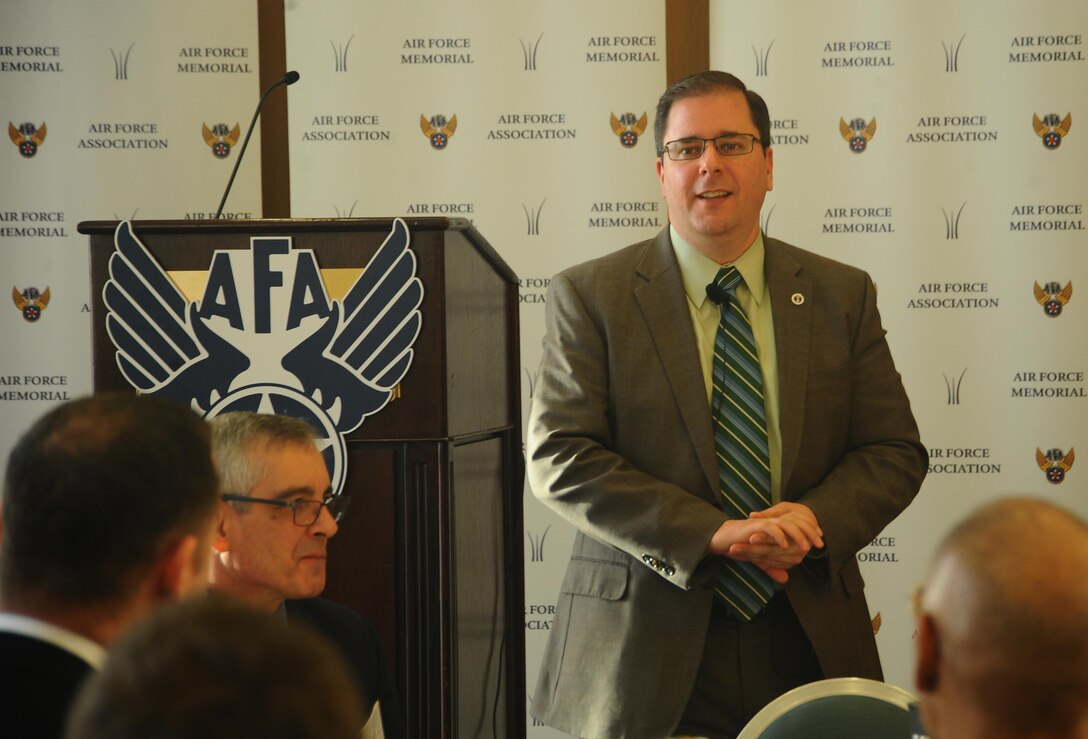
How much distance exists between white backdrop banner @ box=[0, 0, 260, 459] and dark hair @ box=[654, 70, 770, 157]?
7.95ft

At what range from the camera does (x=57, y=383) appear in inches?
189

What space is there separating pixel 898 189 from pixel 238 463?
3.26 m

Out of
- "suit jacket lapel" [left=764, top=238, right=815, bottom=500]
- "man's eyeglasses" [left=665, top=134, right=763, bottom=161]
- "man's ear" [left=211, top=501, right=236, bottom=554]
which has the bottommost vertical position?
"man's ear" [left=211, top=501, right=236, bottom=554]

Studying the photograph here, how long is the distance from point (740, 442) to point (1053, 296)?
2457mm

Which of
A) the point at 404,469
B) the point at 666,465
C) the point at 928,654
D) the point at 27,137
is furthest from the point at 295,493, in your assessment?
the point at 27,137

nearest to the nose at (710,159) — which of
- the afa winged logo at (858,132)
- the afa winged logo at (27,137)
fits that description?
the afa winged logo at (858,132)

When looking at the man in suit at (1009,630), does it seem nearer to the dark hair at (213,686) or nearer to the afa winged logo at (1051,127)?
the dark hair at (213,686)

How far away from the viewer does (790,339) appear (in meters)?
2.73

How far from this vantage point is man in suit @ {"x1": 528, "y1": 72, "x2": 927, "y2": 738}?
101 inches

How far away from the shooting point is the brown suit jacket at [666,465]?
256 centimetres

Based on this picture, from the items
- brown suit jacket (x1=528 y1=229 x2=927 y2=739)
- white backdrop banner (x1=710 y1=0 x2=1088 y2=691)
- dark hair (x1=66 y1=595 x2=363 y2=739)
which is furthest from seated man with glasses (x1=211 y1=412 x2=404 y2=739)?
white backdrop banner (x1=710 y1=0 x2=1088 y2=691)

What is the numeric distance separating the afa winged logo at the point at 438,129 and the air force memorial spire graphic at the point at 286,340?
98.3 inches

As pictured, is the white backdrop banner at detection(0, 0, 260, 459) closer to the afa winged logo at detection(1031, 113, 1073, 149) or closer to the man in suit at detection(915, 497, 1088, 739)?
the afa winged logo at detection(1031, 113, 1073, 149)

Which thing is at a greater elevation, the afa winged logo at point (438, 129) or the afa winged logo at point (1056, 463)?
the afa winged logo at point (438, 129)
